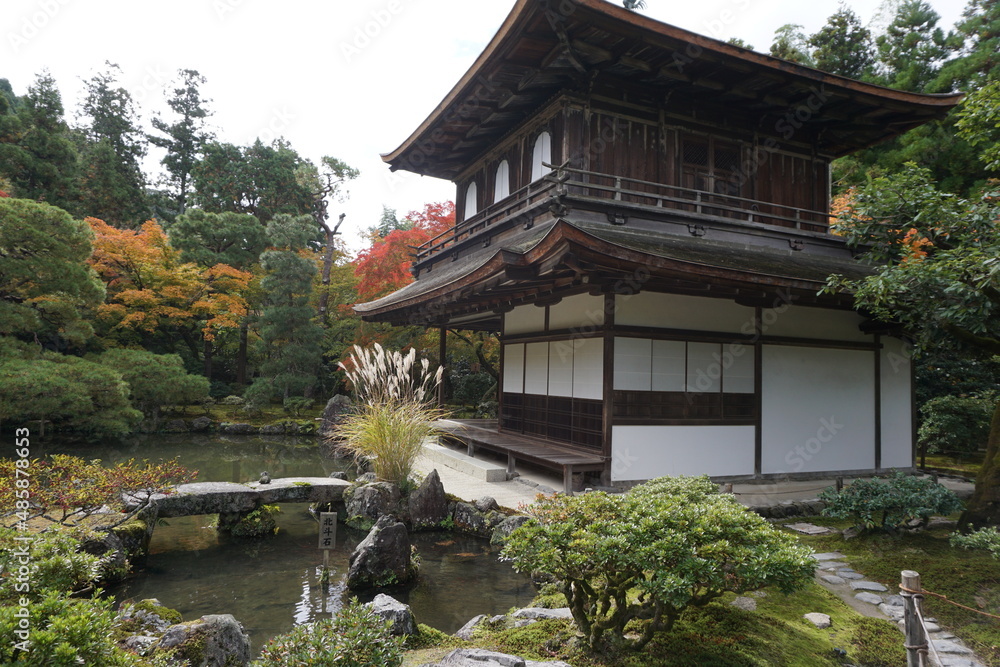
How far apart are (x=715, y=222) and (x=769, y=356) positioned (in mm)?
2358

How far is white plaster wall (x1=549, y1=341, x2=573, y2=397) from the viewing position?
8531 mm

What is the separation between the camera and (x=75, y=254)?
39.0ft

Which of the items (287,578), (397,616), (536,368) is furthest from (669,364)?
(287,578)

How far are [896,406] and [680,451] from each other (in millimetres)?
4611

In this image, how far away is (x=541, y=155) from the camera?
9.44 m

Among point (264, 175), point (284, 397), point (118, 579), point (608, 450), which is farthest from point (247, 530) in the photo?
point (264, 175)

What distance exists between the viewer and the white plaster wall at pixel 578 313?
25.2 ft

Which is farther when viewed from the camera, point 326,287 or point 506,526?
point 326,287

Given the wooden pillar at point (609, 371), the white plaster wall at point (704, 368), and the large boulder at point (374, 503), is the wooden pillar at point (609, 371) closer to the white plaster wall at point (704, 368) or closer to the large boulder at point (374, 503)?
the white plaster wall at point (704, 368)

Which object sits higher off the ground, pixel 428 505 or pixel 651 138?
pixel 651 138

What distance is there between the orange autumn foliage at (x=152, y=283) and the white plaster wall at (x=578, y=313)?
13920 mm

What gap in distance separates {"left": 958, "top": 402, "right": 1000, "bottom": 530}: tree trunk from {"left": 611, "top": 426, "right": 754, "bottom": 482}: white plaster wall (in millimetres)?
2619

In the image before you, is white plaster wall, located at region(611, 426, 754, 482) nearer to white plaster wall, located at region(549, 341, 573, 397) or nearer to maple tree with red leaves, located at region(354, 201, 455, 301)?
white plaster wall, located at region(549, 341, 573, 397)

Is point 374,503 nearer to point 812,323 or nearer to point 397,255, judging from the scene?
point 812,323
